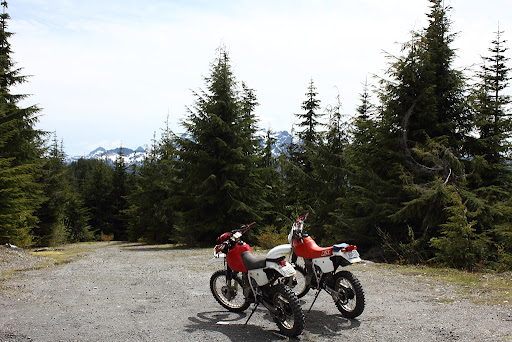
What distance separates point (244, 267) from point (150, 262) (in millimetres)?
7135

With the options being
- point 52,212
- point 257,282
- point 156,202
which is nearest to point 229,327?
point 257,282

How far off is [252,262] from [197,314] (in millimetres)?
1324

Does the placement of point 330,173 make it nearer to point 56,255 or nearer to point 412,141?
point 412,141

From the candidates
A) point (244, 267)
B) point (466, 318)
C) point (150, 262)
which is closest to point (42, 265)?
point (150, 262)

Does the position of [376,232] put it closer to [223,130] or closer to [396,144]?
[396,144]

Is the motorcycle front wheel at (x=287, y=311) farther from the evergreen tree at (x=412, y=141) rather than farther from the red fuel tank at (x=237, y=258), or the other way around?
the evergreen tree at (x=412, y=141)

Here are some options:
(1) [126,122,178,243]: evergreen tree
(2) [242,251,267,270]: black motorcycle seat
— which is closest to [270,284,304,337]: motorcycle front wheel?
(2) [242,251,267,270]: black motorcycle seat

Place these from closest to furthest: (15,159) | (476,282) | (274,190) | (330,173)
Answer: (476,282) < (330,173) < (15,159) < (274,190)

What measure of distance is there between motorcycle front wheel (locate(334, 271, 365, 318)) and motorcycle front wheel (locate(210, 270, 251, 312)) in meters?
1.44

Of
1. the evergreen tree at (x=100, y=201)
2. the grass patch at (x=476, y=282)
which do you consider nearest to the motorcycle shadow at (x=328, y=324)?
the grass patch at (x=476, y=282)

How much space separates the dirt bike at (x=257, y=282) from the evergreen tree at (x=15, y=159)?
1179 centimetres

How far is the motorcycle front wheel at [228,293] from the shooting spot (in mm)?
6242

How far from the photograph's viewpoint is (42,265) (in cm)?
1102

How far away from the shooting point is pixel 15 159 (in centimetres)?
2169
